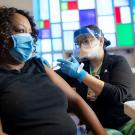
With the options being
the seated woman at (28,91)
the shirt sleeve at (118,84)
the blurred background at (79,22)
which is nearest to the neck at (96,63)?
the shirt sleeve at (118,84)

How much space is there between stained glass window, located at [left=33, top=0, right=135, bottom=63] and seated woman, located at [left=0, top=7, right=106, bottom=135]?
174 cm

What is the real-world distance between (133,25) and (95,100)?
1.63 metres

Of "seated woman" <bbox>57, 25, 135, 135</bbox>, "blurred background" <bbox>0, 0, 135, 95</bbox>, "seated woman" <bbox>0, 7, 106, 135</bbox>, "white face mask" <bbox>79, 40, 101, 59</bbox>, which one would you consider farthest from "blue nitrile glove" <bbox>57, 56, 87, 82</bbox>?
"blurred background" <bbox>0, 0, 135, 95</bbox>

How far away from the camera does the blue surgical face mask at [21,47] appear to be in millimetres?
1198

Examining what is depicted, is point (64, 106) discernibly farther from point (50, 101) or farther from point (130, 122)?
point (130, 122)

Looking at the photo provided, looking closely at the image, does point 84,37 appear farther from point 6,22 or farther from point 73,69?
point 6,22

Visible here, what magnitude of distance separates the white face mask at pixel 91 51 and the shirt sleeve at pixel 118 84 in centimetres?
15

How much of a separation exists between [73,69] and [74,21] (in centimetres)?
149

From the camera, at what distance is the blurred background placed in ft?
10.0

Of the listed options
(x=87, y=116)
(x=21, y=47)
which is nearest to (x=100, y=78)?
(x=87, y=116)

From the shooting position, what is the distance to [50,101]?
3.70 feet

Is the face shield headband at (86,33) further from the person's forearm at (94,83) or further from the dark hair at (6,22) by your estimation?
the dark hair at (6,22)

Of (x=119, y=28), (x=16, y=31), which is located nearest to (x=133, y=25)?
(x=119, y=28)

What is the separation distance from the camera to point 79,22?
10.1 feet
